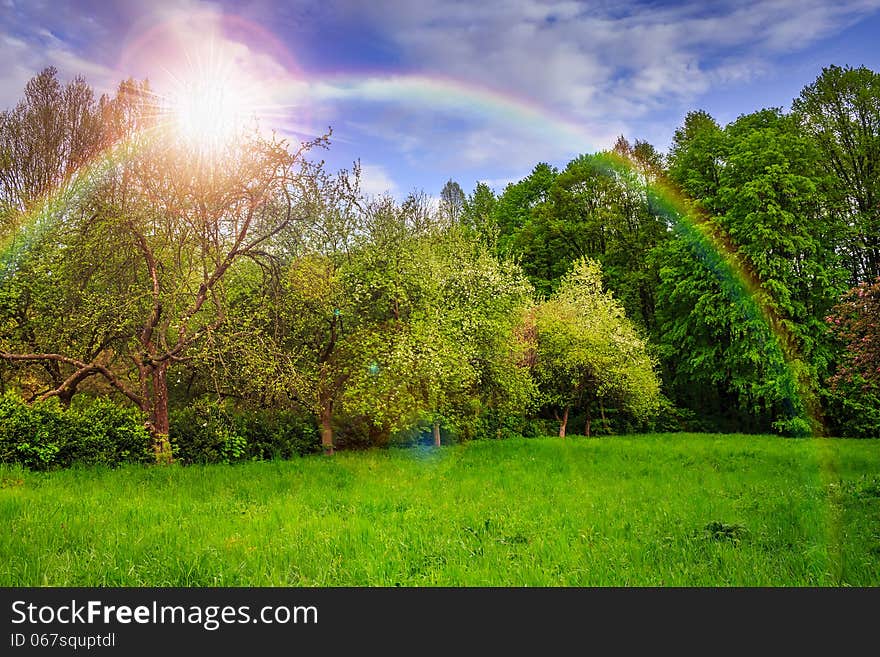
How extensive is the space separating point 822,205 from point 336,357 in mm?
31206

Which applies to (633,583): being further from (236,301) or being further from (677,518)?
(236,301)

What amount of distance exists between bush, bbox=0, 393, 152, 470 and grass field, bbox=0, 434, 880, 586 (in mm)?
1188

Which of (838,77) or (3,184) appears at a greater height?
(838,77)

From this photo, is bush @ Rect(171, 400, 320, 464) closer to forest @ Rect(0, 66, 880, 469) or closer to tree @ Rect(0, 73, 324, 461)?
forest @ Rect(0, 66, 880, 469)

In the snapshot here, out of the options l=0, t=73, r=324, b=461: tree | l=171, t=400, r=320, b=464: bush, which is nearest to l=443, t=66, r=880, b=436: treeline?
l=171, t=400, r=320, b=464: bush

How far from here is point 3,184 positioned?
1852 centimetres

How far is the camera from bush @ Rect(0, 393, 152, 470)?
46.0 ft

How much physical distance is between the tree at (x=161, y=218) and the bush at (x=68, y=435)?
1.83 ft

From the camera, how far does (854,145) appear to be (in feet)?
108

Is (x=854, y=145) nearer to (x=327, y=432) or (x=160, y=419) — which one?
(x=327, y=432)

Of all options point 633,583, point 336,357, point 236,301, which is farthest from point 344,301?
point 633,583

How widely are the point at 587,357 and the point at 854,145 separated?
69.2 feet


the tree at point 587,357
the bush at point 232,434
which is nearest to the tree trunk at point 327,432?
the bush at point 232,434

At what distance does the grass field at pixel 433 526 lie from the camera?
6.70 metres
